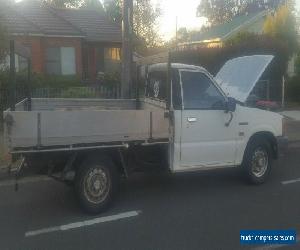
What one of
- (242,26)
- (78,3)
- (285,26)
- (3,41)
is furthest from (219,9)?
(3,41)

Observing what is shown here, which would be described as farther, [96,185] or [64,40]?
[64,40]

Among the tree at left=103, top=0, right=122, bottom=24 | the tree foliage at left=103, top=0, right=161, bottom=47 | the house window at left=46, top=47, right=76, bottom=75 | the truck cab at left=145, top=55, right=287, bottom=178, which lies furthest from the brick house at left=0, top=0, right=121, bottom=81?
the tree at left=103, top=0, right=122, bottom=24

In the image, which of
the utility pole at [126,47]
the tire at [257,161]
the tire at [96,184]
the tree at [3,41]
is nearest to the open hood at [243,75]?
the tire at [257,161]

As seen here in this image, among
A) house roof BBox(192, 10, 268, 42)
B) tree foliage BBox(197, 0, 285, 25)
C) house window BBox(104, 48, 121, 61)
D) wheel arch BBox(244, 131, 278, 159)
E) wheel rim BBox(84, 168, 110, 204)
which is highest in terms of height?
tree foliage BBox(197, 0, 285, 25)

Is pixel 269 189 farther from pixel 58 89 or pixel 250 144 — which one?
pixel 58 89

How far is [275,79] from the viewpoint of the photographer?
21125mm

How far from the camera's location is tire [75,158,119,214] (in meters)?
6.26

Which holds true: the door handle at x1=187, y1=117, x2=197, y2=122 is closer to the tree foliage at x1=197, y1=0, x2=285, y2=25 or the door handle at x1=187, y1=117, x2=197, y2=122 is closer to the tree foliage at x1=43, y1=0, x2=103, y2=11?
the tree foliage at x1=43, y1=0, x2=103, y2=11

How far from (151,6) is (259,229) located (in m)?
33.7

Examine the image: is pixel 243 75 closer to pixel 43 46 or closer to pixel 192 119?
pixel 192 119

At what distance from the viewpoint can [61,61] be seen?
27.6 metres

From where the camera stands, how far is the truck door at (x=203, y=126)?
7004mm

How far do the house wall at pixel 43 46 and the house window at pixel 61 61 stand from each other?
234mm

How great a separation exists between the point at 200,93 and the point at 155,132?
1.07 meters
